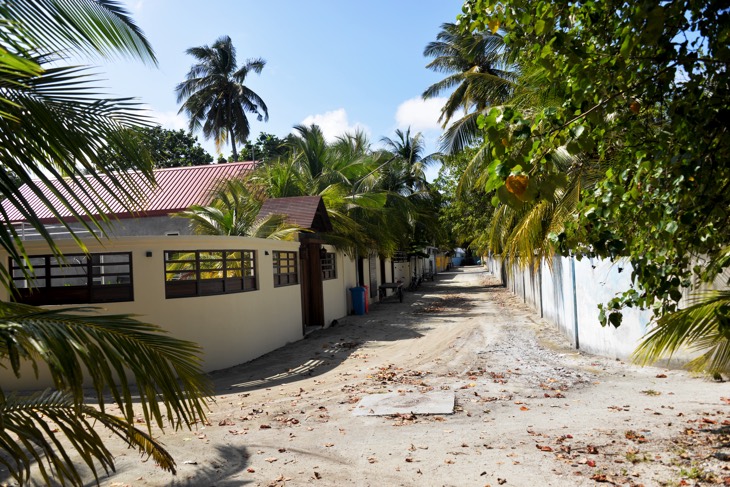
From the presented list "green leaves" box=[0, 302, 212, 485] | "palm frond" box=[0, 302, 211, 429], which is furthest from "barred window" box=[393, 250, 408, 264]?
"palm frond" box=[0, 302, 211, 429]

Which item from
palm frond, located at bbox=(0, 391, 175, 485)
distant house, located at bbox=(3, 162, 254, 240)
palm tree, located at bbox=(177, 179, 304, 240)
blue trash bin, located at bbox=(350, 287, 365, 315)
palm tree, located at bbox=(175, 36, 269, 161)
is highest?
palm tree, located at bbox=(175, 36, 269, 161)

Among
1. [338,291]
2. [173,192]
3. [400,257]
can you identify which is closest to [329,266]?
[338,291]

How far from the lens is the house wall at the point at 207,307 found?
1103cm

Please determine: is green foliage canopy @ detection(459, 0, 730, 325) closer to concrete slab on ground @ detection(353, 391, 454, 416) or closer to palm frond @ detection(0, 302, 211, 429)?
palm frond @ detection(0, 302, 211, 429)

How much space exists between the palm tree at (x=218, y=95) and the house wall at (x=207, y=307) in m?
30.5

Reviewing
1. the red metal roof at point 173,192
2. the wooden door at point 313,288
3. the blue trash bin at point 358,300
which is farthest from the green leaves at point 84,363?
the blue trash bin at point 358,300

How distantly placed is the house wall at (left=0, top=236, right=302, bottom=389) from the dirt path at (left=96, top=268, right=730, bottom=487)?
2.09 feet

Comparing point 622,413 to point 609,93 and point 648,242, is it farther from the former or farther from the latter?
point 609,93

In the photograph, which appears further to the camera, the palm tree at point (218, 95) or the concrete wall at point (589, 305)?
the palm tree at point (218, 95)

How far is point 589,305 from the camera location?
39.0ft

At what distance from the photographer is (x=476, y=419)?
24.8 ft

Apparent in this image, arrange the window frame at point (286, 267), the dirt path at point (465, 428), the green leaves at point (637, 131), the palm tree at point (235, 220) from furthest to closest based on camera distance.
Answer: the palm tree at point (235, 220) → the window frame at point (286, 267) → the dirt path at point (465, 428) → the green leaves at point (637, 131)

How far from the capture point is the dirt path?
567cm

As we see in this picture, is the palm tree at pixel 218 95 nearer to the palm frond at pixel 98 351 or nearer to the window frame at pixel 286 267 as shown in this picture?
the window frame at pixel 286 267
